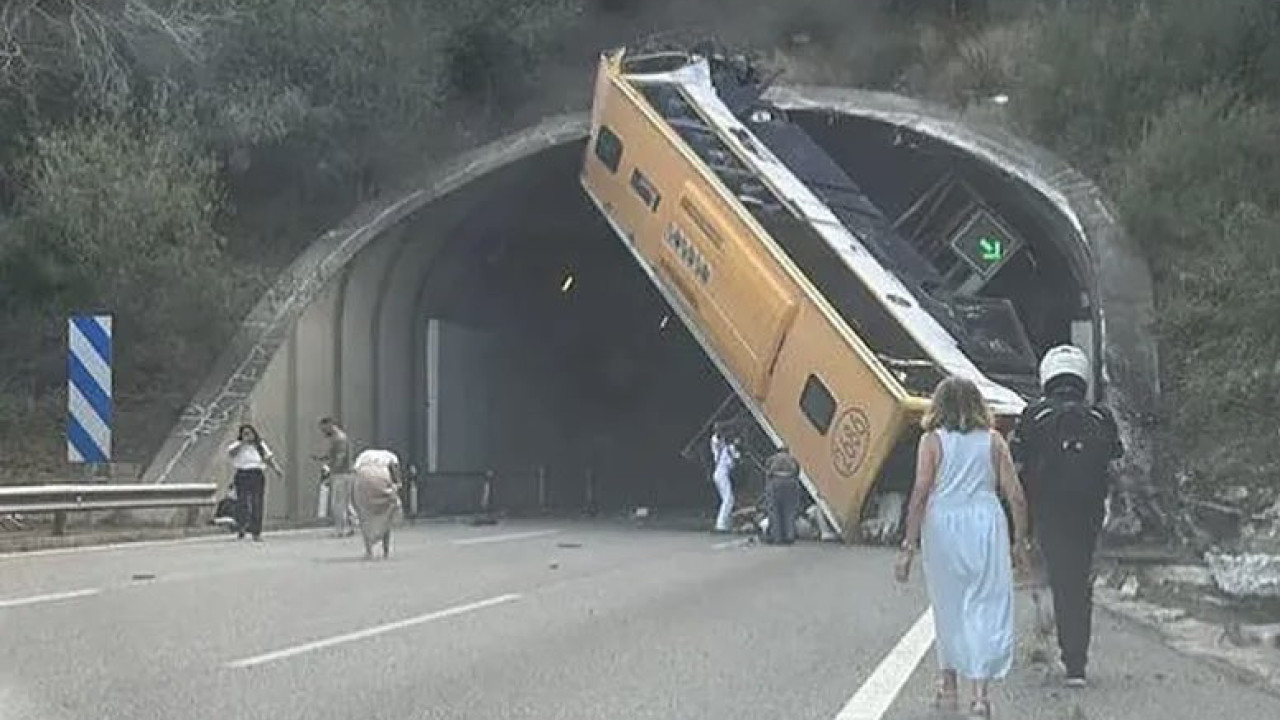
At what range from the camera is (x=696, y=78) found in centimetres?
2708

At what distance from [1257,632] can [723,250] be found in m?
12.8

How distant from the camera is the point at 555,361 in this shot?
129 feet

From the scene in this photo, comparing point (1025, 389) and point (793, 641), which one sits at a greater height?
point (1025, 389)

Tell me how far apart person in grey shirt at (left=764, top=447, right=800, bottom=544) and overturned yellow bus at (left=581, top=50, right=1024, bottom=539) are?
24cm

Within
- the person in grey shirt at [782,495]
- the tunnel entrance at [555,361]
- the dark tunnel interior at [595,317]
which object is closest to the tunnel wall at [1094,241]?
the dark tunnel interior at [595,317]

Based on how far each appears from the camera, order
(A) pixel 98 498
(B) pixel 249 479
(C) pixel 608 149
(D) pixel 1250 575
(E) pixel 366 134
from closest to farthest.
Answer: (D) pixel 1250 575, (A) pixel 98 498, (B) pixel 249 479, (C) pixel 608 149, (E) pixel 366 134

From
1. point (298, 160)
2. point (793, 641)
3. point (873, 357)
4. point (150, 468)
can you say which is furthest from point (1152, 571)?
point (298, 160)

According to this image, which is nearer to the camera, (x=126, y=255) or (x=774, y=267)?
(x=774, y=267)

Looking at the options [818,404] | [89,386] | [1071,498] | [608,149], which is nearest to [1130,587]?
[1071,498]

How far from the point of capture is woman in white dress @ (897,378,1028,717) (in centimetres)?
891

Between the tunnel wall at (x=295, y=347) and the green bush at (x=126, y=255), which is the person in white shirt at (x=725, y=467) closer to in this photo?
the tunnel wall at (x=295, y=347)

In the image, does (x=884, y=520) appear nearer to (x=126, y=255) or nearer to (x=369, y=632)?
(x=126, y=255)

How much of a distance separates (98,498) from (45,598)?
731 cm

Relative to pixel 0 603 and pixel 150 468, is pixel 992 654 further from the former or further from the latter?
pixel 150 468
